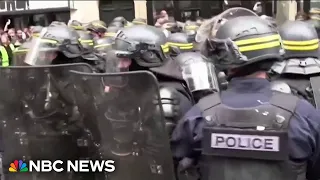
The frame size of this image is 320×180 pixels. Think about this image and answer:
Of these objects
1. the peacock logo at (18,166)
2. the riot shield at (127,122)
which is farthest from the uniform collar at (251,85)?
the peacock logo at (18,166)

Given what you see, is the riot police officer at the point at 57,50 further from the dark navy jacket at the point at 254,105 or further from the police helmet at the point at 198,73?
the dark navy jacket at the point at 254,105

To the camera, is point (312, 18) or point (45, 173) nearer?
point (45, 173)

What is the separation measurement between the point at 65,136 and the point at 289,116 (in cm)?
123

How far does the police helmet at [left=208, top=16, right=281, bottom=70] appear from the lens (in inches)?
101

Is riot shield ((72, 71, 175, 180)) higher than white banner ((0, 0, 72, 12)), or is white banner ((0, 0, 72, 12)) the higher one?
riot shield ((72, 71, 175, 180))

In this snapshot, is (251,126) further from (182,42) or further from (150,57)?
(182,42)

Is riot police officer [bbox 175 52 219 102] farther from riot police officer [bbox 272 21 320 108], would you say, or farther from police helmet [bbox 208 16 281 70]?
police helmet [bbox 208 16 281 70]

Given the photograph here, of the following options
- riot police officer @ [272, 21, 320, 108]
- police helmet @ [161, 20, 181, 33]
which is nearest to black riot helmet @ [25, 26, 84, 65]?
riot police officer @ [272, 21, 320, 108]

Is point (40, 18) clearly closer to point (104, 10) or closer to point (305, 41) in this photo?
point (104, 10)

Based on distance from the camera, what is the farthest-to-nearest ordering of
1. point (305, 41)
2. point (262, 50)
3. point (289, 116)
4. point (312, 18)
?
1. point (312, 18)
2. point (305, 41)
3. point (262, 50)
4. point (289, 116)

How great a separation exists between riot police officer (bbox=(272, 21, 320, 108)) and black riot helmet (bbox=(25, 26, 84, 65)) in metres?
1.55

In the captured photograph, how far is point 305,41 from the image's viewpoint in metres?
4.43

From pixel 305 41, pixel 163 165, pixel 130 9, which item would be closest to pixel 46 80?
pixel 163 165

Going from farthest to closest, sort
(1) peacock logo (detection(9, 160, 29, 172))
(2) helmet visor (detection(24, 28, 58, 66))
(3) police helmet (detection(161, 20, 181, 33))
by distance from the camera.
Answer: (3) police helmet (detection(161, 20, 181, 33)) < (2) helmet visor (detection(24, 28, 58, 66)) < (1) peacock logo (detection(9, 160, 29, 172))
